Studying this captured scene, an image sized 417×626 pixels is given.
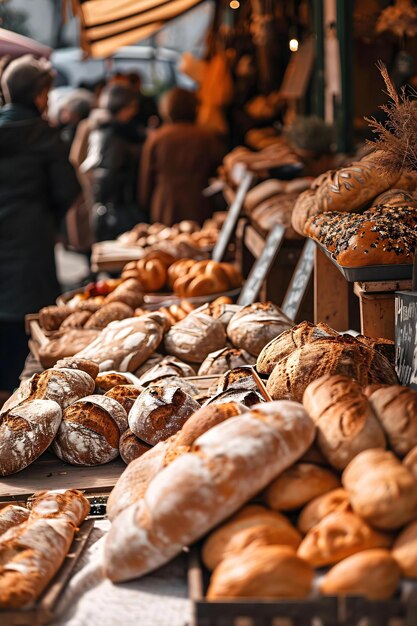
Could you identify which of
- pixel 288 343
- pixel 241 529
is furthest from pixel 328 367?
pixel 241 529

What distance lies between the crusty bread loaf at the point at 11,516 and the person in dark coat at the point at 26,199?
3.15 meters

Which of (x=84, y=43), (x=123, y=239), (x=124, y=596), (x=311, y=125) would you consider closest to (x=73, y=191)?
(x=123, y=239)

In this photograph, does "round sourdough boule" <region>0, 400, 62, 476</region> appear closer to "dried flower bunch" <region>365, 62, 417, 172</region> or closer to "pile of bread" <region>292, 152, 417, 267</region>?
"pile of bread" <region>292, 152, 417, 267</region>

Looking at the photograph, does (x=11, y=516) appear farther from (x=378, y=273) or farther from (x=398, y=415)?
(x=378, y=273)

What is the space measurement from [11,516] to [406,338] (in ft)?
3.08

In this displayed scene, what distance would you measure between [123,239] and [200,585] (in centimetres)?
440

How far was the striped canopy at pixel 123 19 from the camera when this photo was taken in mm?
7559

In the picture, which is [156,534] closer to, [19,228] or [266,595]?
[266,595]

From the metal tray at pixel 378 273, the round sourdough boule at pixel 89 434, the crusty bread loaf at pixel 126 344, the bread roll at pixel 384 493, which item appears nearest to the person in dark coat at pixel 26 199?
the crusty bread loaf at pixel 126 344

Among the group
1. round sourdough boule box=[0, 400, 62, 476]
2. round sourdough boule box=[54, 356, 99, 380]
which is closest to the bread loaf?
round sourdough boule box=[54, 356, 99, 380]

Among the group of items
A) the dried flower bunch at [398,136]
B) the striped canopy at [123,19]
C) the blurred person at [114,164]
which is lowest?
→ the blurred person at [114,164]

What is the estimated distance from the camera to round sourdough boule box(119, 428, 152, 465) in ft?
6.88

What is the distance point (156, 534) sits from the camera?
4.65 ft

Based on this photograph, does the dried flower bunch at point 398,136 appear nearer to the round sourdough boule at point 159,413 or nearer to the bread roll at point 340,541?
the round sourdough boule at point 159,413
